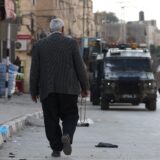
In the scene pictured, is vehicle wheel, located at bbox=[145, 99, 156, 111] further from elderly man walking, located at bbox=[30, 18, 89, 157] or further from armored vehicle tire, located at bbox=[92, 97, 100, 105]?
elderly man walking, located at bbox=[30, 18, 89, 157]

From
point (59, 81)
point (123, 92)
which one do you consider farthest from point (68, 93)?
point (123, 92)

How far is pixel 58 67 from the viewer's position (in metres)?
9.39

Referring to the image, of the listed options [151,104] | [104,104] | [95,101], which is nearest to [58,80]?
[104,104]

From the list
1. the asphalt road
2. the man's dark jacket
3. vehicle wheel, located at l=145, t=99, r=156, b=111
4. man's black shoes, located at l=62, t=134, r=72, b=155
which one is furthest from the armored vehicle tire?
man's black shoes, located at l=62, t=134, r=72, b=155

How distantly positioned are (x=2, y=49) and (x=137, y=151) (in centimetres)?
2901

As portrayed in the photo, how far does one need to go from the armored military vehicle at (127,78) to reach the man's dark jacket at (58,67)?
16.8m

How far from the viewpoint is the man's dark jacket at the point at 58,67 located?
9.39 m

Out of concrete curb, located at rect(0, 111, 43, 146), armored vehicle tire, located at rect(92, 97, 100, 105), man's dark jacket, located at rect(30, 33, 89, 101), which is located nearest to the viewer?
man's dark jacket, located at rect(30, 33, 89, 101)

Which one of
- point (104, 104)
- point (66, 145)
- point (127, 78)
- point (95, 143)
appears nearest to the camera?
point (66, 145)

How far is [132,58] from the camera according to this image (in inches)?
1082

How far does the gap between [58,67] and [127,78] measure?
17013mm

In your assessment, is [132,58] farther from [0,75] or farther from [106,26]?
[106,26]

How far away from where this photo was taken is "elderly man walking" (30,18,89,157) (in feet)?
30.8

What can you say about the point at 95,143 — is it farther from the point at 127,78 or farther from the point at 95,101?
the point at 95,101
